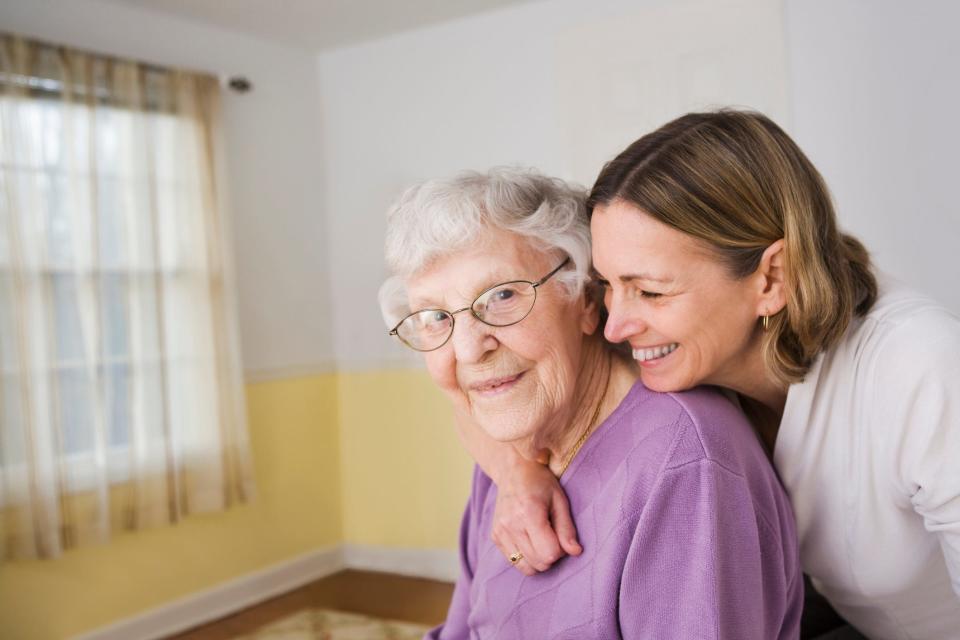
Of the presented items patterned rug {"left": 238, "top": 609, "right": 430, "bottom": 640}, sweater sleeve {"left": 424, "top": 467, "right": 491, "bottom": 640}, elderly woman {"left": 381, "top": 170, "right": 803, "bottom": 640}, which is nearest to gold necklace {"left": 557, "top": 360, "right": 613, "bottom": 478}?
elderly woman {"left": 381, "top": 170, "right": 803, "bottom": 640}

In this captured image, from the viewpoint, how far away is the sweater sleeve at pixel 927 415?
1328 mm

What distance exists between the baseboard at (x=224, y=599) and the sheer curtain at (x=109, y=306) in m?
0.47

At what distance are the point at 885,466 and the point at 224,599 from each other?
3796 mm

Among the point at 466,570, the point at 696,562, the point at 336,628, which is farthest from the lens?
the point at 336,628

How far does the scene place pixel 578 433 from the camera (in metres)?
1.58

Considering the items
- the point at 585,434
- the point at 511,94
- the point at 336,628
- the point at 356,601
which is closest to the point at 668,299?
the point at 585,434

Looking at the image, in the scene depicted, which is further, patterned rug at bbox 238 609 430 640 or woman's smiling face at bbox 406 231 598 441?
patterned rug at bbox 238 609 430 640

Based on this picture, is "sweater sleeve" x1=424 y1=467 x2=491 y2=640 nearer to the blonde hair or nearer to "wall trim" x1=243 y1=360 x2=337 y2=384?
the blonde hair

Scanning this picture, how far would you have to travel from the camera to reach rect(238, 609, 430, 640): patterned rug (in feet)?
12.7

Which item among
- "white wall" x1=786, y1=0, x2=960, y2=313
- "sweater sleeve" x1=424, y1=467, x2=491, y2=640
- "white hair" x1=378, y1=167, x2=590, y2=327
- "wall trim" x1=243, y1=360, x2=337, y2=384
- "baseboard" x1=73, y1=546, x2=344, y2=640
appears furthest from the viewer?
"wall trim" x1=243, y1=360, x2=337, y2=384

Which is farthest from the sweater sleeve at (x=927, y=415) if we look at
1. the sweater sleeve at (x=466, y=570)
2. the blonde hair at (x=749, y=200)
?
the sweater sleeve at (x=466, y=570)

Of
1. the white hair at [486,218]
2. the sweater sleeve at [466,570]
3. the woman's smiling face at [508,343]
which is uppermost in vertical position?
the white hair at [486,218]

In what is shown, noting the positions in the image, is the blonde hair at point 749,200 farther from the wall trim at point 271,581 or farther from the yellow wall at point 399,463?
the yellow wall at point 399,463

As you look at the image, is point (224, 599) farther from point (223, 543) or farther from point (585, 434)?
point (585, 434)
